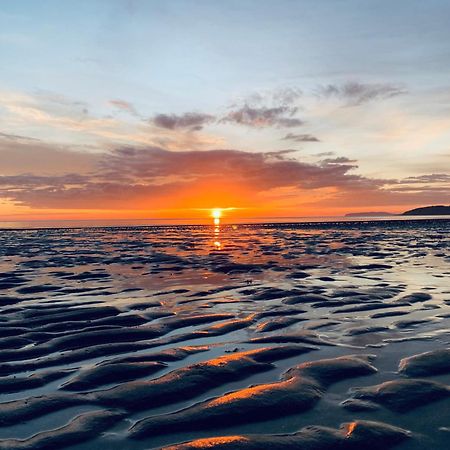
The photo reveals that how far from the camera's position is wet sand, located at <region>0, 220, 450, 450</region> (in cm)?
374

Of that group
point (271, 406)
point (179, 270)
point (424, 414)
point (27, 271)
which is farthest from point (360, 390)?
point (27, 271)

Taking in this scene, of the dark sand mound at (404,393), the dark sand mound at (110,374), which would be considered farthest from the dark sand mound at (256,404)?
the dark sand mound at (110,374)

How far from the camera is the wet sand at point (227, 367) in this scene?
12.3 feet

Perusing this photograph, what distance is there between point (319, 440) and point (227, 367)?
1.88m

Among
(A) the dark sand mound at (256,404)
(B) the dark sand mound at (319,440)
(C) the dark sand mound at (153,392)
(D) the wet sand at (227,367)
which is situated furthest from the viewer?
(C) the dark sand mound at (153,392)

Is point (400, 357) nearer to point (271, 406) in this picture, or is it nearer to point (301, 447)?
point (271, 406)

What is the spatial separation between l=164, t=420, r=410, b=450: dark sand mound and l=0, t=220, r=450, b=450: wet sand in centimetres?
2

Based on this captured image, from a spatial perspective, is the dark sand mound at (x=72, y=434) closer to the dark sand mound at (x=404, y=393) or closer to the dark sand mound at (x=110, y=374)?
the dark sand mound at (x=110, y=374)

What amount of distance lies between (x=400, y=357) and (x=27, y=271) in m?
14.9

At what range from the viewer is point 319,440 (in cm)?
355

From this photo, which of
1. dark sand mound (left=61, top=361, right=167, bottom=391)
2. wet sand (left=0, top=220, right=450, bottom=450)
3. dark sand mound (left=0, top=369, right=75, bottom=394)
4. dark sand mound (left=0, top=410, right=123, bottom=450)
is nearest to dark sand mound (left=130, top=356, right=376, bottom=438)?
wet sand (left=0, top=220, right=450, bottom=450)

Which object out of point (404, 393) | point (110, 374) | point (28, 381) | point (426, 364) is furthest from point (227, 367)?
point (426, 364)

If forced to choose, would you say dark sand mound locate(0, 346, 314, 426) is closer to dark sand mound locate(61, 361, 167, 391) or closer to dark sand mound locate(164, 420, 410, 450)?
dark sand mound locate(61, 361, 167, 391)

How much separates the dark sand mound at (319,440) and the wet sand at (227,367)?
0.05ft
